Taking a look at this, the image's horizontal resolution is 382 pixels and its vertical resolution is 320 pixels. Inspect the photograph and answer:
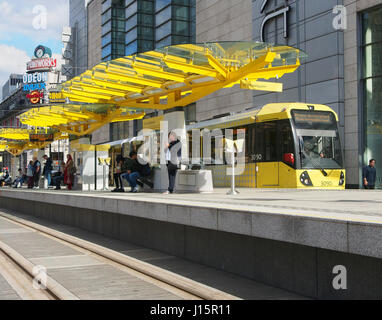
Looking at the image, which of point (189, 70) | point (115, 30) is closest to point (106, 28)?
point (115, 30)

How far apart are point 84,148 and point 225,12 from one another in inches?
627

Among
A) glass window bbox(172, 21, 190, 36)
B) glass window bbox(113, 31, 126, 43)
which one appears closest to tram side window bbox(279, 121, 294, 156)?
glass window bbox(172, 21, 190, 36)

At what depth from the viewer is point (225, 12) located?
30625 mm

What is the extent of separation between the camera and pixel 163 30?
37812mm

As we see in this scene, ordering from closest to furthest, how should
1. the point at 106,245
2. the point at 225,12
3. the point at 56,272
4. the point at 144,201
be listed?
the point at 56,272 → the point at 144,201 → the point at 106,245 → the point at 225,12

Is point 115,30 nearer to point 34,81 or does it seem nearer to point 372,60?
point 372,60

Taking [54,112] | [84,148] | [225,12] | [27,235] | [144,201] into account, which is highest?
[225,12]

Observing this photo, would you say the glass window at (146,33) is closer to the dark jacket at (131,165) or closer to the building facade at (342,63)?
the building facade at (342,63)

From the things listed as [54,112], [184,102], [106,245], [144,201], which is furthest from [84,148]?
[144,201]

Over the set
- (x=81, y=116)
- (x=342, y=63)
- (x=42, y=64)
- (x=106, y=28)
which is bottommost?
(x=81, y=116)

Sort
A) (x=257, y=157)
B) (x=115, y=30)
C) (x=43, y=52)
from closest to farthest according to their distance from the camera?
(x=257, y=157) < (x=115, y=30) < (x=43, y=52)

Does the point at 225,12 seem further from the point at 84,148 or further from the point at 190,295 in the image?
the point at 190,295

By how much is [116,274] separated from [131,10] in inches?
1460

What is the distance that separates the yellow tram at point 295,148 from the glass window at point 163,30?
20.7 m
